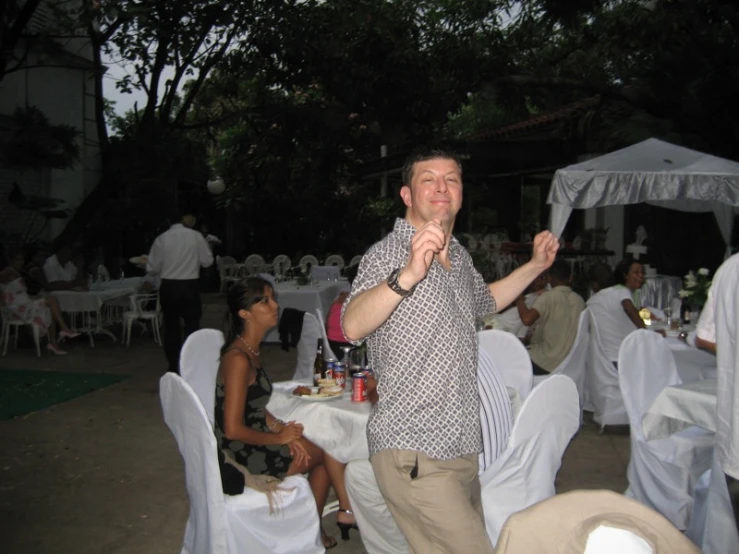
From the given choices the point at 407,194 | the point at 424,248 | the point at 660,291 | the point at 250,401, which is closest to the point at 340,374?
the point at 250,401

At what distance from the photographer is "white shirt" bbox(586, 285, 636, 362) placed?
19.9ft

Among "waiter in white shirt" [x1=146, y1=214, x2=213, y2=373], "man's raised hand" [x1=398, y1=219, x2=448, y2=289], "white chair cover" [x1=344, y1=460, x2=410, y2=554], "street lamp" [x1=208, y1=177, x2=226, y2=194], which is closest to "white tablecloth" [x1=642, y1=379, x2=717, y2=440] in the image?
"white chair cover" [x1=344, y1=460, x2=410, y2=554]

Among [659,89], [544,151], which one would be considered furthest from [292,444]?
[544,151]

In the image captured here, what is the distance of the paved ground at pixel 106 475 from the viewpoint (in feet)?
13.3

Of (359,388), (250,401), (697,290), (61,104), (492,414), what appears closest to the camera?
(492,414)

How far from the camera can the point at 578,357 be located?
20.1ft

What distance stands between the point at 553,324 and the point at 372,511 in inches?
124

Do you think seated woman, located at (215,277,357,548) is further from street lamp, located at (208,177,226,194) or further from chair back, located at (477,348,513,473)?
street lamp, located at (208,177,226,194)

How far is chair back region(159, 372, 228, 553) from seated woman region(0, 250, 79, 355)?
724cm

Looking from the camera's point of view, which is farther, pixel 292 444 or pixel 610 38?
pixel 610 38

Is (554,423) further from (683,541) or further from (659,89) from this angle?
(659,89)

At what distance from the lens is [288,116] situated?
12.6m

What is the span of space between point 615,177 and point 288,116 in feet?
19.6

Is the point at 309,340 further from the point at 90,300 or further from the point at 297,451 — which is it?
the point at 90,300
